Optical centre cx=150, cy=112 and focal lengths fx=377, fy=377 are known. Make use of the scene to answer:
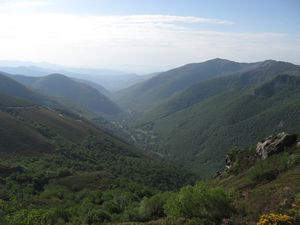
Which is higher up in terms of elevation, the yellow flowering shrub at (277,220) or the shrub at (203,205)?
the yellow flowering shrub at (277,220)

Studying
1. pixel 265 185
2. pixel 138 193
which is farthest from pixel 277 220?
pixel 138 193

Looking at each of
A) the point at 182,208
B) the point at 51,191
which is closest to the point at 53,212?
the point at 182,208

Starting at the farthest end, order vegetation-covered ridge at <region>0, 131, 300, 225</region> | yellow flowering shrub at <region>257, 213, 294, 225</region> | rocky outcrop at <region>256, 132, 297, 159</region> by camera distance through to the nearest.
→ 1. rocky outcrop at <region>256, 132, 297, 159</region>
2. vegetation-covered ridge at <region>0, 131, 300, 225</region>
3. yellow flowering shrub at <region>257, 213, 294, 225</region>

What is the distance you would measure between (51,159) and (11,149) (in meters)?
13.1

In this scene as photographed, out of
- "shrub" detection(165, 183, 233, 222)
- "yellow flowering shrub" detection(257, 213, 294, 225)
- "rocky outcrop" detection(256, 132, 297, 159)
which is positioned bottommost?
"rocky outcrop" detection(256, 132, 297, 159)

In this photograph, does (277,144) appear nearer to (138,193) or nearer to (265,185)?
(265,185)

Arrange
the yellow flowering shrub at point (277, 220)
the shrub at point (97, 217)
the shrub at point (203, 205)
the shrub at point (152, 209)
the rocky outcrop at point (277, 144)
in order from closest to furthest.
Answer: the yellow flowering shrub at point (277, 220), the shrub at point (203, 205), the shrub at point (97, 217), the shrub at point (152, 209), the rocky outcrop at point (277, 144)

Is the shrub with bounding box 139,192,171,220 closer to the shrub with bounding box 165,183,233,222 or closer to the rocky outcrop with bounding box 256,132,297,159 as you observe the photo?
the shrub with bounding box 165,183,233,222

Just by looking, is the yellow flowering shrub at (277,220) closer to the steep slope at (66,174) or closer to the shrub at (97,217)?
the steep slope at (66,174)

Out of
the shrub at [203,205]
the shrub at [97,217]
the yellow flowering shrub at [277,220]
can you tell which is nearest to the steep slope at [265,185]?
the yellow flowering shrub at [277,220]

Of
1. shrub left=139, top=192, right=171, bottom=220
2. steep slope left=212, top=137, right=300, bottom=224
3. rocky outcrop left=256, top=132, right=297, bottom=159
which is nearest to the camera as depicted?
steep slope left=212, top=137, right=300, bottom=224

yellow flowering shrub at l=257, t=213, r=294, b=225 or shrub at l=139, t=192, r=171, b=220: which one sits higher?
yellow flowering shrub at l=257, t=213, r=294, b=225

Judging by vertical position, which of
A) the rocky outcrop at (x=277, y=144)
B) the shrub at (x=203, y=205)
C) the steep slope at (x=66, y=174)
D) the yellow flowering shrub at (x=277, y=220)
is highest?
the yellow flowering shrub at (x=277, y=220)

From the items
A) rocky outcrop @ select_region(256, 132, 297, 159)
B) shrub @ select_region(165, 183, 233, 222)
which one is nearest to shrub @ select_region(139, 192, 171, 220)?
shrub @ select_region(165, 183, 233, 222)
